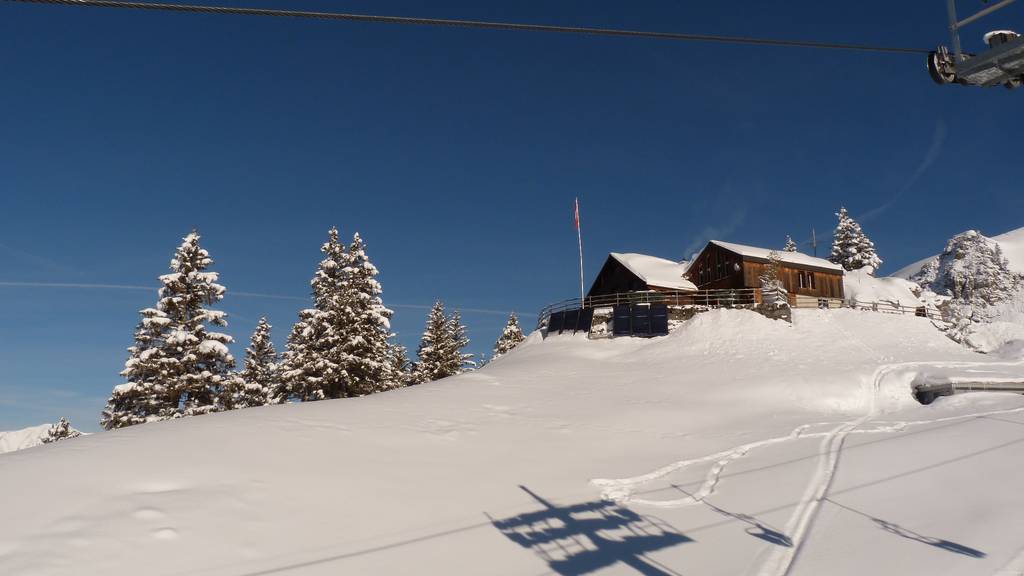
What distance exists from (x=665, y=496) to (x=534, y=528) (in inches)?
149

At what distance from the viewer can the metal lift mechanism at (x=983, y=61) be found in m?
5.80

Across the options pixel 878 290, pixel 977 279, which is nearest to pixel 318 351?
Answer: pixel 878 290

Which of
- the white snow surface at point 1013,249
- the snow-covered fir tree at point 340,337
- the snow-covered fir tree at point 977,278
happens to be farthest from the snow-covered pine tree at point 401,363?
the white snow surface at point 1013,249

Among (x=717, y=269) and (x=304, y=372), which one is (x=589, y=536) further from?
(x=717, y=269)

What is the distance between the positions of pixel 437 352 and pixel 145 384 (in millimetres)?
25449

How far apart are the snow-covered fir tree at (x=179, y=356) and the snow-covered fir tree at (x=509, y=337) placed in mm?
32429

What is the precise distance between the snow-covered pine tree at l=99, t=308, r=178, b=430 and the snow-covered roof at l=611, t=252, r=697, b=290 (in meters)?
31.6

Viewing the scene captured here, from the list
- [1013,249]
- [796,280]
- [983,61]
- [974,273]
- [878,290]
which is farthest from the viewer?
[1013,249]

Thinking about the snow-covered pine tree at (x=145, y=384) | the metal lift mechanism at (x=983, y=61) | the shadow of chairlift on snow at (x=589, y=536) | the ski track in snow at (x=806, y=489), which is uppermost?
the metal lift mechanism at (x=983, y=61)

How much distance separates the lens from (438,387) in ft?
78.9

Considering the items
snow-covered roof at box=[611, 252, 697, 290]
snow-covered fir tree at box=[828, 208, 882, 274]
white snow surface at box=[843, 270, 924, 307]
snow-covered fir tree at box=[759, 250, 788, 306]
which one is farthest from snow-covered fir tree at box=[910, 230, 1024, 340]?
snow-covered roof at box=[611, 252, 697, 290]

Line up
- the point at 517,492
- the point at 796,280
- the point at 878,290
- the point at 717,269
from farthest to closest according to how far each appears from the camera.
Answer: the point at 878,290, the point at 717,269, the point at 796,280, the point at 517,492

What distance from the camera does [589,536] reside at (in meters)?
10.3

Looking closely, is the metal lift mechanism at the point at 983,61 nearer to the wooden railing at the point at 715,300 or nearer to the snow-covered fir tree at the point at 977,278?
the wooden railing at the point at 715,300
